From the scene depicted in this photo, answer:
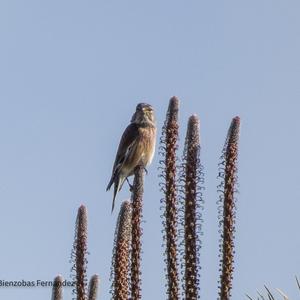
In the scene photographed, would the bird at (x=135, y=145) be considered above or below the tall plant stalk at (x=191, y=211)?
above

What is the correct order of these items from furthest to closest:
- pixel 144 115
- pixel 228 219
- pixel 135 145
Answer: pixel 144 115 → pixel 135 145 → pixel 228 219

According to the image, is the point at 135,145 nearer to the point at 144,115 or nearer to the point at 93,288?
the point at 144,115

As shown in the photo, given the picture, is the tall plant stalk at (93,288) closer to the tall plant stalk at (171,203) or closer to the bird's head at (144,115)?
the tall plant stalk at (171,203)

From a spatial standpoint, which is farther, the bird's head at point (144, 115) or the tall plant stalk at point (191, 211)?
the bird's head at point (144, 115)

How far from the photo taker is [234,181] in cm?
660

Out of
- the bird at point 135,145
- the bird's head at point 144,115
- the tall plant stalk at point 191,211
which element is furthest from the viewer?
the bird's head at point 144,115

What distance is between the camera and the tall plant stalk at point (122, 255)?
20.8ft

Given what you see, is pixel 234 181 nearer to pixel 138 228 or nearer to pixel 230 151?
pixel 230 151

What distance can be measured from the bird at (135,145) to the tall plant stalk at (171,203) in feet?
29.1

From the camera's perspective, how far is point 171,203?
6.67 metres

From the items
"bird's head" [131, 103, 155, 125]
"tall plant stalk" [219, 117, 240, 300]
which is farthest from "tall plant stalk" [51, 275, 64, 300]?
"bird's head" [131, 103, 155, 125]

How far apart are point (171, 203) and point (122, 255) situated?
1.73 ft

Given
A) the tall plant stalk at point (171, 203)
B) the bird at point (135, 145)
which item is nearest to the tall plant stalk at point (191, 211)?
the tall plant stalk at point (171, 203)

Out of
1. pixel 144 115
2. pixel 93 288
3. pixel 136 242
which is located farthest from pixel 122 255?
pixel 144 115
